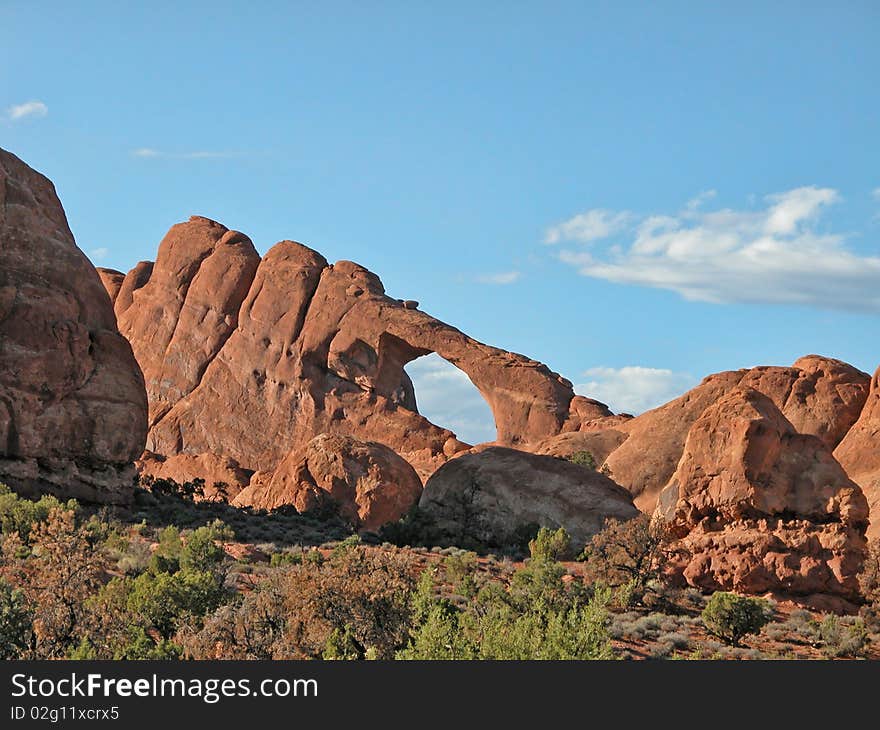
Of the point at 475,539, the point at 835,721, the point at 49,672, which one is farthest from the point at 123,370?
the point at 835,721

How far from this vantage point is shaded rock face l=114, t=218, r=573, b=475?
7556cm

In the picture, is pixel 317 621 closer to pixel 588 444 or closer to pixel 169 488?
pixel 169 488

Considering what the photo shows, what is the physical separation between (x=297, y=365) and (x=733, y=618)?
49116 mm

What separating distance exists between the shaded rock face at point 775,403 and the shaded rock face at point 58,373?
78.1 ft

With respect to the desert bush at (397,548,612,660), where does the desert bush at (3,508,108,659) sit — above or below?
above

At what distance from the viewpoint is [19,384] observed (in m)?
44.5

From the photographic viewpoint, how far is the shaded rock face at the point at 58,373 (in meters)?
44.5

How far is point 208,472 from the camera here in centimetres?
6662

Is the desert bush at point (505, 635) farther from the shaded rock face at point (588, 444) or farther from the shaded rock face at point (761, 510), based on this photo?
the shaded rock face at point (588, 444)

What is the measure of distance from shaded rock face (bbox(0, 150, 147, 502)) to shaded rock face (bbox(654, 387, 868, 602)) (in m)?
19.4

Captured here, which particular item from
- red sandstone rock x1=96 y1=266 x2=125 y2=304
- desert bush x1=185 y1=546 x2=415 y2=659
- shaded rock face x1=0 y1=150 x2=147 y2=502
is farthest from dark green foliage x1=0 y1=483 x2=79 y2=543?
red sandstone rock x1=96 y1=266 x2=125 y2=304

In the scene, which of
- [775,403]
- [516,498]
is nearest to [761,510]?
[516,498]

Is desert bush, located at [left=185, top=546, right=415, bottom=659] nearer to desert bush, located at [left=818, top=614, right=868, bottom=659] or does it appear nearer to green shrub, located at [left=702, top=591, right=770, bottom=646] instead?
green shrub, located at [left=702, top=591, right=770, bottom=646]

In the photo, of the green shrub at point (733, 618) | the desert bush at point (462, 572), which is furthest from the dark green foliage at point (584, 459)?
the green shrub at point (733, 618)
